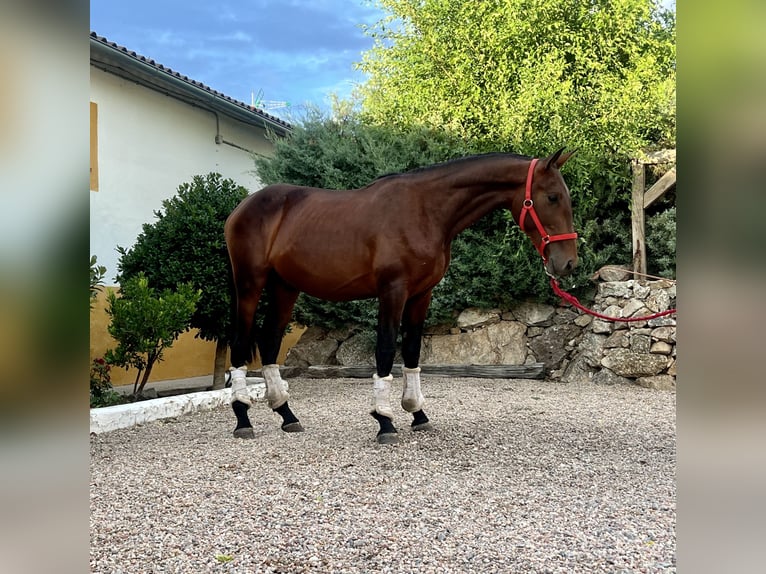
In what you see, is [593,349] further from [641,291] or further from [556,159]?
[556,159]

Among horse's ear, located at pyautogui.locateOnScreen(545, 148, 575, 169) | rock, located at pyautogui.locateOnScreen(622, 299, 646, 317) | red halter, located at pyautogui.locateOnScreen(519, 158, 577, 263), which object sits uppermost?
horse's ear, located at pyautogui.locateOnScreen(545, 148, 575, 169)

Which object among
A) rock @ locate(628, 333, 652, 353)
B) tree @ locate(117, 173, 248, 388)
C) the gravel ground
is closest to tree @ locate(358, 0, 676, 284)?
rock @ locate(628, 333, 652, 353)

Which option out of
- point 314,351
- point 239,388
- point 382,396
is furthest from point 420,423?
point 314,351

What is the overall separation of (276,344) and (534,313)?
4.28m

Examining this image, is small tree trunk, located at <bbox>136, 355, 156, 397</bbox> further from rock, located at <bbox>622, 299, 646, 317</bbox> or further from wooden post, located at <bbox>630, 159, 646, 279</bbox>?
wooden post, located at <bbox>630, 159, 646, 279</bbox>

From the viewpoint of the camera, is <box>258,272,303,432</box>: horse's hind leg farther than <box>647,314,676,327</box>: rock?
No

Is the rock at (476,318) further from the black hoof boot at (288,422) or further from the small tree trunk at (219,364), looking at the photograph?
the black hoof boot at (288,422)

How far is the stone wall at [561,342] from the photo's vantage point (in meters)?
6.98

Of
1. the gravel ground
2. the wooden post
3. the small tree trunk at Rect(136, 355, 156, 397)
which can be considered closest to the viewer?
the gravel ground

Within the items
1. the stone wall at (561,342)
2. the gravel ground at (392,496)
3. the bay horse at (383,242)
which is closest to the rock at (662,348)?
the stone wall at (561,342)

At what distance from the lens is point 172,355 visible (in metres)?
9.03

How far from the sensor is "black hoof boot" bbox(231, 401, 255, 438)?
439cm
